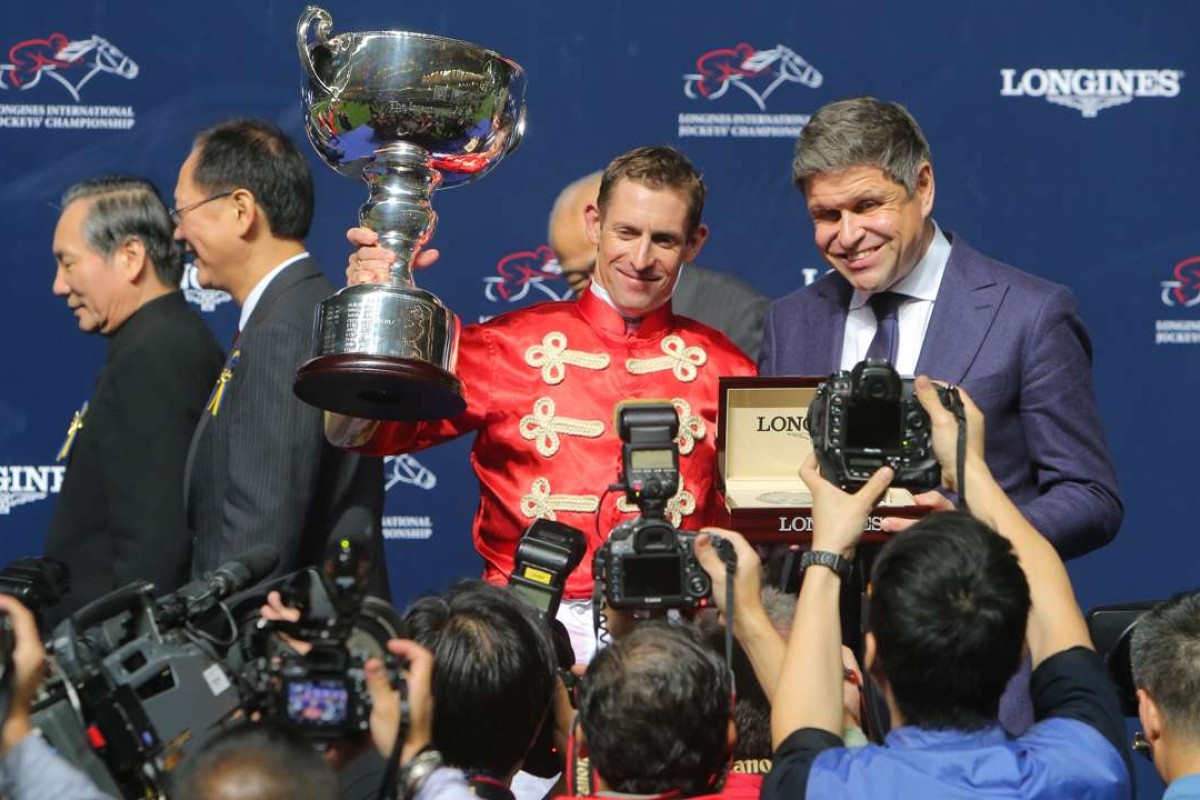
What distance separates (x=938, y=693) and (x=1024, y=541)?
13.0 inches

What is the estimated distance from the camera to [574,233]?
5141 mm

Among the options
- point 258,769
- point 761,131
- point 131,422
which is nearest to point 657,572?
point 258,769

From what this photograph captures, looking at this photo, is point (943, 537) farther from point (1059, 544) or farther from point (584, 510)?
point (584, 510)

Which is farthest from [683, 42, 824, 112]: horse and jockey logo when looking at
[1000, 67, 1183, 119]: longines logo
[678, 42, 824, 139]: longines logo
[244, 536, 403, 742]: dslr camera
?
[244, 536, 403, 742]: dslr camera

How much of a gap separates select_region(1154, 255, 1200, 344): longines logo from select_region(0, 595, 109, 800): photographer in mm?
3721

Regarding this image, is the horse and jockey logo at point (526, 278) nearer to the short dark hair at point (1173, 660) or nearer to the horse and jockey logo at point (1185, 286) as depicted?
the horse and jockey logo at point (1185, 286)

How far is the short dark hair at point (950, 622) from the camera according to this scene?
2.33 m

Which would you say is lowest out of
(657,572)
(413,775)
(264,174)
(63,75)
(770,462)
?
(413,775)

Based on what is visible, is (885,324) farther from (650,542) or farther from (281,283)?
(281,283)

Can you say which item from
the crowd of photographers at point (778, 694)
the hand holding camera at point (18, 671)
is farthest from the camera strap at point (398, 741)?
the hand holding camera at point (18, 671)

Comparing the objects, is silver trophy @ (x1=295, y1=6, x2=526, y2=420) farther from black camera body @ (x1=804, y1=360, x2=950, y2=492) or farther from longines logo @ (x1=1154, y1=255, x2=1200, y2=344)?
longines logo @ (x1=1154, y1=255, x2=1200, y2=344)

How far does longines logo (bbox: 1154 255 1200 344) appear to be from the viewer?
5.29 m

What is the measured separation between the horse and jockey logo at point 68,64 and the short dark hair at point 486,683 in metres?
3.15

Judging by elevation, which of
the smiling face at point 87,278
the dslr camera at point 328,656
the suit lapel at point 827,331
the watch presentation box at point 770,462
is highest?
the smiling face at point 87,278
